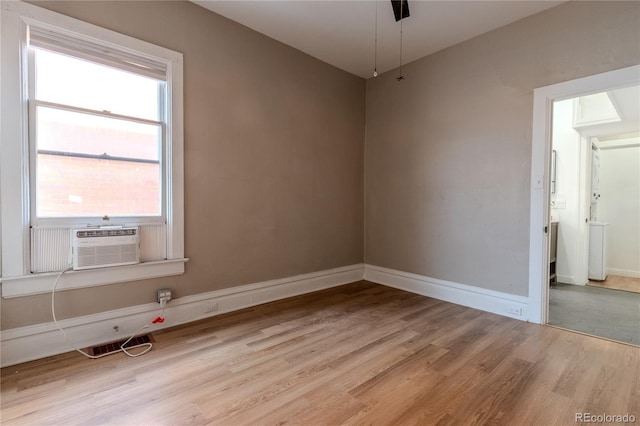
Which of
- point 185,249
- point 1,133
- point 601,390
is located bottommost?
point 601,390

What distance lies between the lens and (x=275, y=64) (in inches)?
140

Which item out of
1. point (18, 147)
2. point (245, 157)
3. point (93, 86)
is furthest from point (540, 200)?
point (18, 147)

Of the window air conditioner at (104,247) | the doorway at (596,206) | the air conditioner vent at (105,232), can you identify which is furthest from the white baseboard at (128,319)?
the doorway at (596,206)

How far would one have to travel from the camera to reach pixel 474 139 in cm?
345

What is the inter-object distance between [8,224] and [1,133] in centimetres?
64

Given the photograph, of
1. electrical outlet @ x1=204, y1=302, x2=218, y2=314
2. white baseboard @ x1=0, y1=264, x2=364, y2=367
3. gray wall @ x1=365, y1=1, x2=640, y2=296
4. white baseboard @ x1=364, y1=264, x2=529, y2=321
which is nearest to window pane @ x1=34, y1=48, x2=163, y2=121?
white baseboard @ x1=0, y1=264, x2=364, y2=367

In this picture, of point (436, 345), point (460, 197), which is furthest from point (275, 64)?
point (436, 345)

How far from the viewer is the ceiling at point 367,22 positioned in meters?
2.88

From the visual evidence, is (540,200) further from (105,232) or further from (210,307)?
(105,232)

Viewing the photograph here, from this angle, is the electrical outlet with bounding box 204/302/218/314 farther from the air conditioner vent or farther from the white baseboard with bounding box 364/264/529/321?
the white baseboard with bounding box 364/264/529/321

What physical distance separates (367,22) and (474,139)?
5.80 feet

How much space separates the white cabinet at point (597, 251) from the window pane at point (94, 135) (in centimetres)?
628

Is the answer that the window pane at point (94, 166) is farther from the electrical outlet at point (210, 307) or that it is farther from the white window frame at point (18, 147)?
the electrical outlet at point (210, 307)

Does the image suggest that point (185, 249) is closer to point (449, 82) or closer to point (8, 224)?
point (8, 224)
